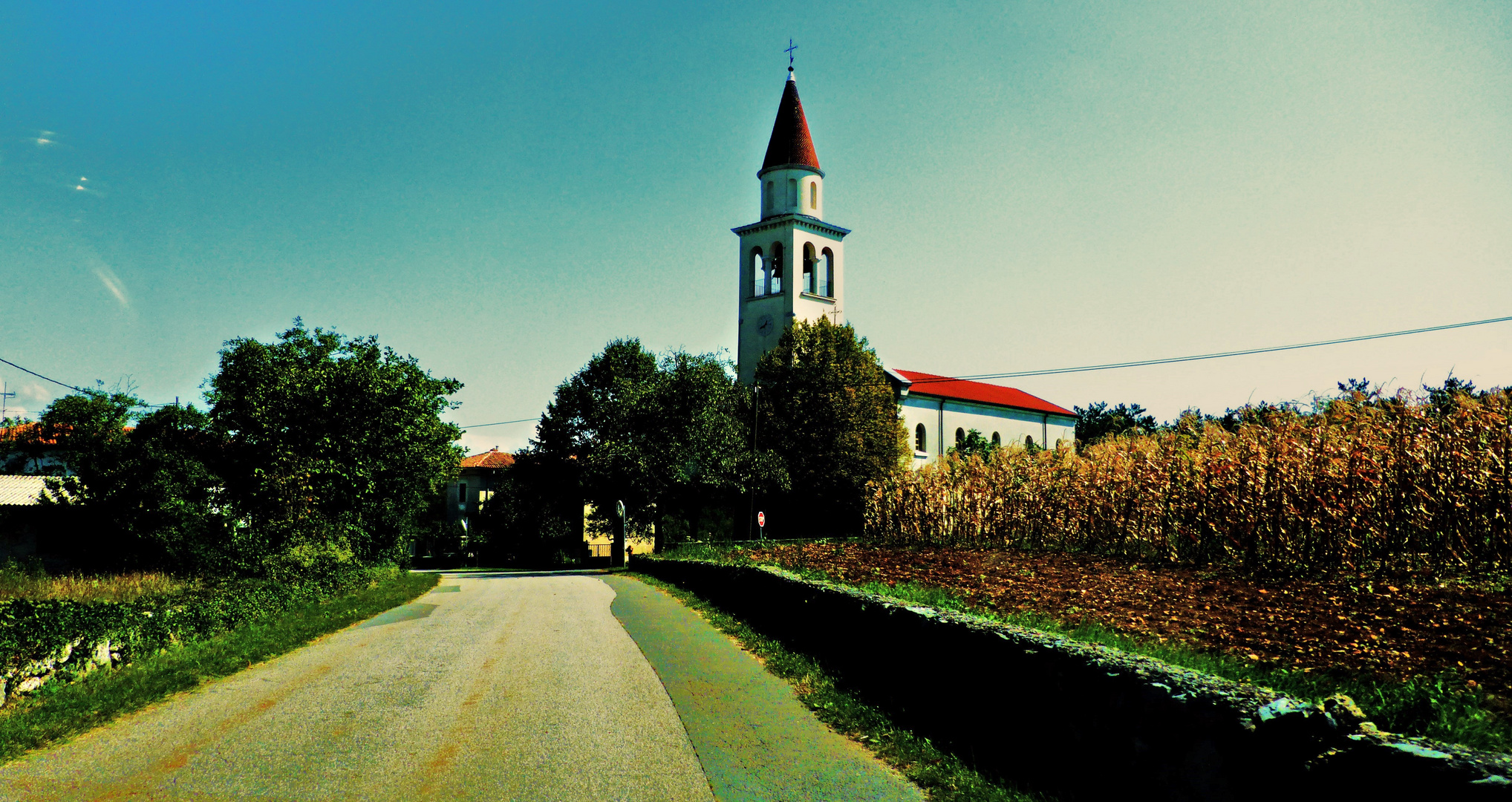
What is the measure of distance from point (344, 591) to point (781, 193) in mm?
41310

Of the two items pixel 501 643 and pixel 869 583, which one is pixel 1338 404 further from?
pixel 501 643

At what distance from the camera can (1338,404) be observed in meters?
13.4

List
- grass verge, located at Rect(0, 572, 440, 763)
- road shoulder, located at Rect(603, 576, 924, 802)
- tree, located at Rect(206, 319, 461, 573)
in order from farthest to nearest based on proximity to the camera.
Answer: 1. tree, located at Rect(206, 319, 461, 573)
2. grass verge, located at Rect(0, 572, 440, 763)
3. road shoulder, located at Rect(603, 576, 924, 802)

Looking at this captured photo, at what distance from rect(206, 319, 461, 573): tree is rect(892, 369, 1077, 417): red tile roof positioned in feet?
128

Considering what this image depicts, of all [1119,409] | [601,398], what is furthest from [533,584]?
[1119,409]

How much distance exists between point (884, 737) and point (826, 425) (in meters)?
41.2

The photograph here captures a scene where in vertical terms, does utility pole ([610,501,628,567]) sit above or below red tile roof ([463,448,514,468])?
below

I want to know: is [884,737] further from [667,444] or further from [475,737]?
[667,444]

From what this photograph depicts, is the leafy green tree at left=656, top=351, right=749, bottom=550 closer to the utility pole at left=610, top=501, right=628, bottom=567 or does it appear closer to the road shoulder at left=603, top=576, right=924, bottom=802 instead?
the utility pole at left=610, top=501, right=628, bottom=567

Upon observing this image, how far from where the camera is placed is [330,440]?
26.6m

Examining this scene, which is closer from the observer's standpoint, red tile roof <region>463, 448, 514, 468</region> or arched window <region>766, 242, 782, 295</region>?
arched window <region>766, 242, 782, 295</region>

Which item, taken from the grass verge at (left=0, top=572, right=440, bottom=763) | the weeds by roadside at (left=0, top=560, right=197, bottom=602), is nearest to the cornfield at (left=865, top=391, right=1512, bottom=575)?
the grass verge at (left=0, top=572, right=440, bottom=763)

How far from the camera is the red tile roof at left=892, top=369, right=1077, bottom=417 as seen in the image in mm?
63500

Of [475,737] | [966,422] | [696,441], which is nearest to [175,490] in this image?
[696,441]
